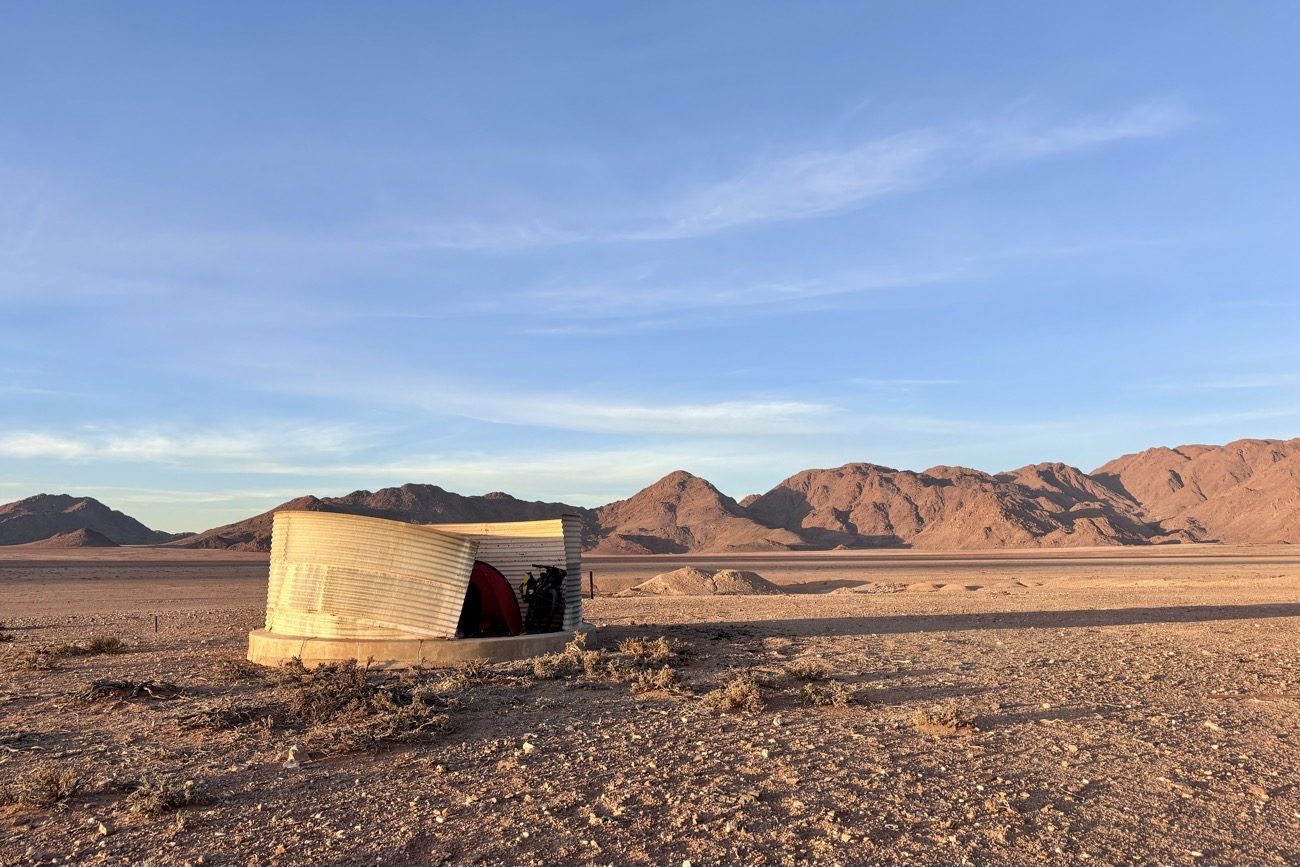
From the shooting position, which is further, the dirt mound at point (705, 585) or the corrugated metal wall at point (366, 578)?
the dirt mound at point (705, 585)

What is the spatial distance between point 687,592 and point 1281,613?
19078 millimetres

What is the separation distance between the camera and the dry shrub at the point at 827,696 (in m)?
10.5

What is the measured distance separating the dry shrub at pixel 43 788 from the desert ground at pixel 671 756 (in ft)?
0.07

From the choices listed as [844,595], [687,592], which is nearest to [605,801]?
[844,595]

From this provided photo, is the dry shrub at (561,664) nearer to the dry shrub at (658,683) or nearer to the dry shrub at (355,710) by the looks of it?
the dry shrub at (658,683)

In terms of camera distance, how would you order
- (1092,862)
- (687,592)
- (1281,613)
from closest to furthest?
(1092,862), (1281,613), (687,592)

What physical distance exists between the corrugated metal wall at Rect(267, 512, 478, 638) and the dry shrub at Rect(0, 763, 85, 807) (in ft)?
20.3

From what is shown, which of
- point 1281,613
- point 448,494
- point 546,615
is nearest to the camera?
point 546,615

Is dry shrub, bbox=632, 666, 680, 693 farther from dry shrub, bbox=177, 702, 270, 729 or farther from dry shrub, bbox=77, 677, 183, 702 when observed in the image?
dry shrub, bbox=77, 677, 183, 702

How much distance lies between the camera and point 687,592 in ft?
119

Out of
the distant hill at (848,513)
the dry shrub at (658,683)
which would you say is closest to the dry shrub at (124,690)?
the dry shrub at (658,683)

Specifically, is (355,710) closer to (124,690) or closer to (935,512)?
(124,690)

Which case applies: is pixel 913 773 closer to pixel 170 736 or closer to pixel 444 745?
pixel 444 745

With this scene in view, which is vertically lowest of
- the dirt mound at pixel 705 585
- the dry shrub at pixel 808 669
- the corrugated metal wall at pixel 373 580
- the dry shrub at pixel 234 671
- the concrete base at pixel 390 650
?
the dirt mound at pixel 705 585
